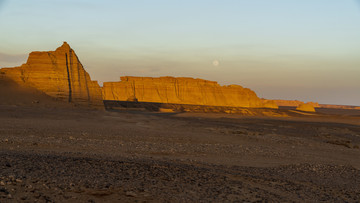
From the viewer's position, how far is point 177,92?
160500 millimetres

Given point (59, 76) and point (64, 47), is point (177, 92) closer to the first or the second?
point (64, 47)

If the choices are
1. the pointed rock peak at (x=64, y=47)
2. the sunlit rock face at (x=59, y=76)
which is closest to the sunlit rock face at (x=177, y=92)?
the pointed rock peak at (x=64, y=47)

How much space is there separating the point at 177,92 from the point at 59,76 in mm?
114809

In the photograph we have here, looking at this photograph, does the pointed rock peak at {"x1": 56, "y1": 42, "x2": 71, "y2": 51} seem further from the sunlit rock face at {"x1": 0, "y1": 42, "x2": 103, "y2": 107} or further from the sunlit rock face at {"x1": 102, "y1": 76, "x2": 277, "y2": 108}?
the sunlit rock face at {"x1": 102, "y1": 76, "x2": 277, "y2": 108}

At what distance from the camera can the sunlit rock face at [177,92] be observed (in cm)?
15800

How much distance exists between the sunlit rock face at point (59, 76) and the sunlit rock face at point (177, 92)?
105 meters

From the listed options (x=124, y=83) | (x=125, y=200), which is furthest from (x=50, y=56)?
(x=124, y=83)

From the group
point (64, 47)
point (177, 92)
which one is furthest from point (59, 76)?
point (177, 92)

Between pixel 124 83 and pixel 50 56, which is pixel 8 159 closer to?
pixel 50 56

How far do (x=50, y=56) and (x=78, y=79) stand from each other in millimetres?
4895

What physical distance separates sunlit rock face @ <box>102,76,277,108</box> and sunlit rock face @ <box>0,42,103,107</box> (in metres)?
105

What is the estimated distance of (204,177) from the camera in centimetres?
962

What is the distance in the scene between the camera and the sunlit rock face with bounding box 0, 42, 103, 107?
4456 cm

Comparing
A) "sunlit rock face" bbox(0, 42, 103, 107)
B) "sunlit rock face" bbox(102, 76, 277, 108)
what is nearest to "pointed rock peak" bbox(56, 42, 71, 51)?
"sunlit rock face" bbox(0, 42, 103, 107)
